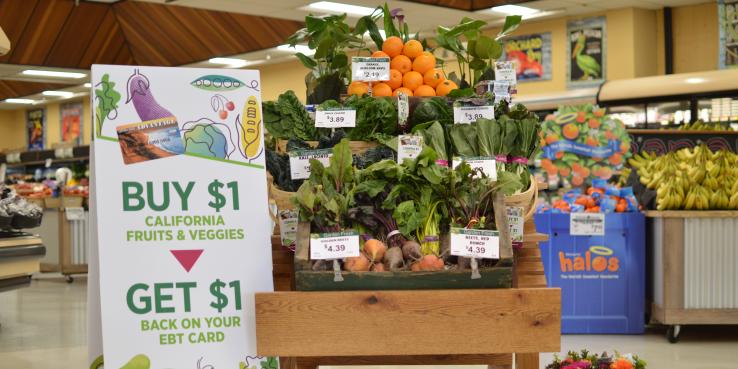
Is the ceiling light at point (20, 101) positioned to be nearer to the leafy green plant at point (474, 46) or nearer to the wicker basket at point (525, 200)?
the leafy green plant at point (474, 46)

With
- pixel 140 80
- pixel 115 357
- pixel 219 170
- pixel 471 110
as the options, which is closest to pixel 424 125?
pixel 471 110

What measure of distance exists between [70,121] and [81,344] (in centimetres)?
1492

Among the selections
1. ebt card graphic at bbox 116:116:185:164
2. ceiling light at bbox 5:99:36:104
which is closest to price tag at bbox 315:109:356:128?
ebt card graphic at bbox 116:116:185:164

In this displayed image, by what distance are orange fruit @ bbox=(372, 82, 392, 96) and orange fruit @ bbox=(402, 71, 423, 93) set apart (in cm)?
9

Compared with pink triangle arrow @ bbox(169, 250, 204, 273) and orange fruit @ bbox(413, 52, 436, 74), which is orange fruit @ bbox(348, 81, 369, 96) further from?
pink triangle arrow @ bbox(169, 250, 204, 273)

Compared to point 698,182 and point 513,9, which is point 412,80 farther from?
point 513,9

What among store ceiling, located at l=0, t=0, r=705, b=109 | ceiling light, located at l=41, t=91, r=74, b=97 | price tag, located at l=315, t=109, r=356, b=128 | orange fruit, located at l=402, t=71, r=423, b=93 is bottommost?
price tag, located at l=315, t=109, r=356, b=128

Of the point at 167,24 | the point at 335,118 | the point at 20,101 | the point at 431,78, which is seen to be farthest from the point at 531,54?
the point at 20,101

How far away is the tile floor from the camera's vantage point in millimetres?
5055

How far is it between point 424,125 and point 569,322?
→ 10.7 feet

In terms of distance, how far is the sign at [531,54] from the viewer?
12711mm

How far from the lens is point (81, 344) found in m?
5.94

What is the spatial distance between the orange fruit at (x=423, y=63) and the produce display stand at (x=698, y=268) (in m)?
2.86

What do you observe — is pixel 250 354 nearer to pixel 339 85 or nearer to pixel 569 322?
pixel 339 85
